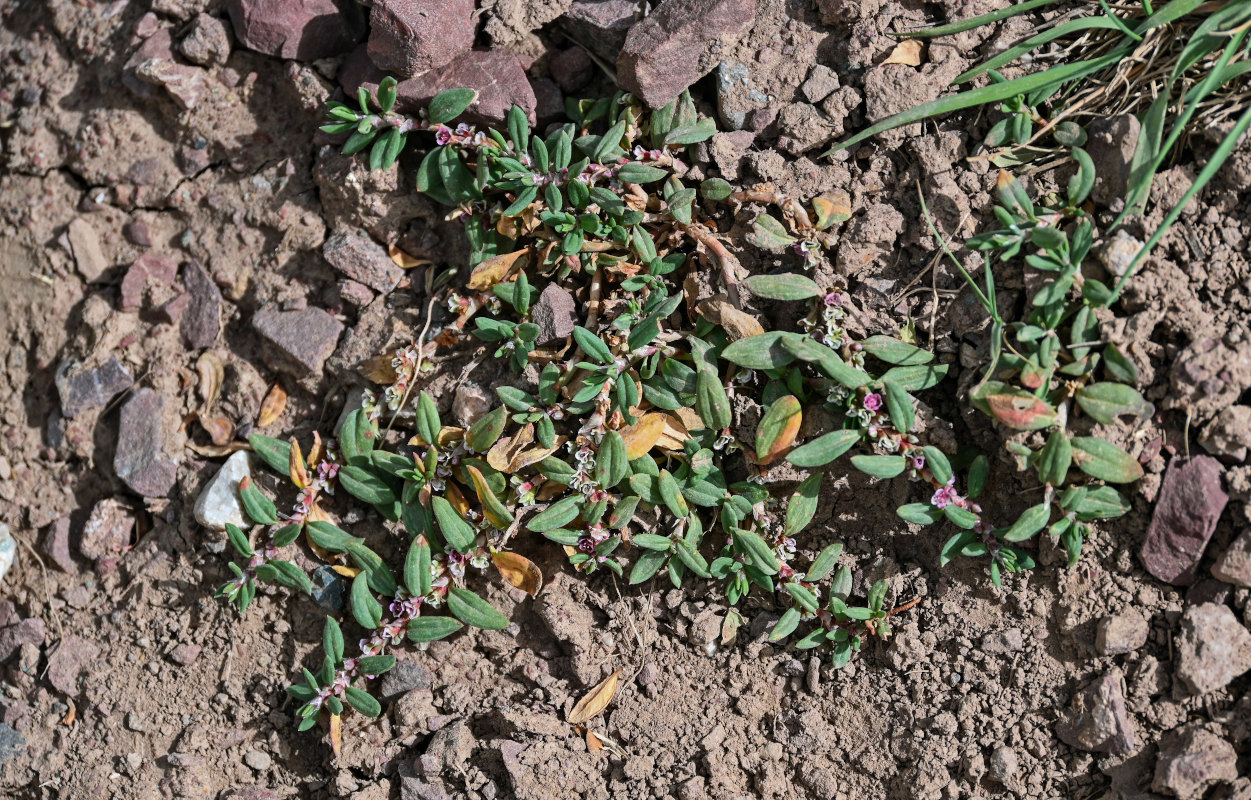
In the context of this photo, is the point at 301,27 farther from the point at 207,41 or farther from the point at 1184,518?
the point at 1184,518

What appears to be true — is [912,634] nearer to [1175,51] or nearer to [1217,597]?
[1217,597]

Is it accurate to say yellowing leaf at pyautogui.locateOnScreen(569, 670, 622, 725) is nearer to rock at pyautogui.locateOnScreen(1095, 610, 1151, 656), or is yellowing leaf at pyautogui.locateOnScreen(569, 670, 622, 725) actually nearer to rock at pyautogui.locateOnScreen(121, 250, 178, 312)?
rock at pyautogui.locateOnScreen(1095, 610, 1151, 656)

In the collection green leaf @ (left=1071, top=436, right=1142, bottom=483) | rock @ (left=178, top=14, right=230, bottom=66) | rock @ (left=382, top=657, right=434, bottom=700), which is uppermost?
rock @ (left=178, top=14, right=230, bottom=66)

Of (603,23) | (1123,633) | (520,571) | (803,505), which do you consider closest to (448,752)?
(520,571)

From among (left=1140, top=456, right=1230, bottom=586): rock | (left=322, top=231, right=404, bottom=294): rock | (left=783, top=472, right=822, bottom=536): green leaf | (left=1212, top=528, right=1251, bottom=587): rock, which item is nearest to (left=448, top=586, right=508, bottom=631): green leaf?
(left=783, top=472, right=822, bottom=536): green leaf

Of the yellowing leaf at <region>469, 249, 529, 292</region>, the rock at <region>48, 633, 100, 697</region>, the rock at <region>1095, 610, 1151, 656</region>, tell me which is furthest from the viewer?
the rock at <region>48, 633, 100, 697</region>

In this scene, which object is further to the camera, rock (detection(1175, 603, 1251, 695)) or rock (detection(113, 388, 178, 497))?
Result: rock (detection(113, 388, 178, 497))

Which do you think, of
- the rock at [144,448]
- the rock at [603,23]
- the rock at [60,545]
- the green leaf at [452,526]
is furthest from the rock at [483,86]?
the rock at [60,545]
